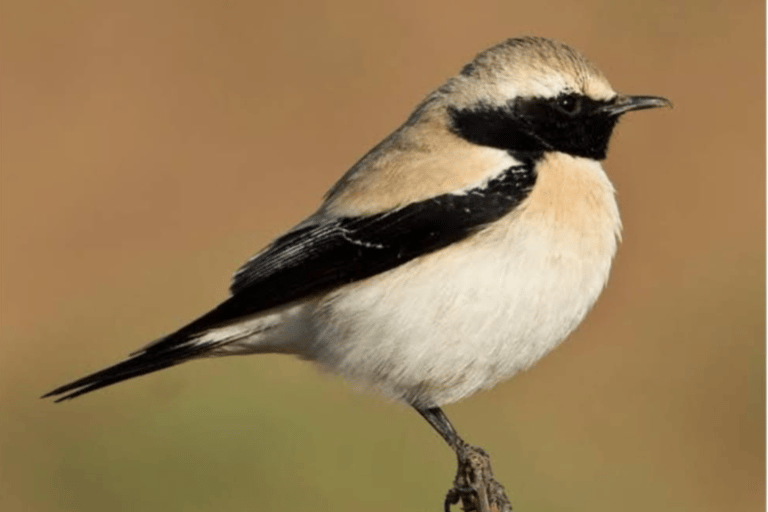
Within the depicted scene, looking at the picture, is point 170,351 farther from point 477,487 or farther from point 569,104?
point 569,104

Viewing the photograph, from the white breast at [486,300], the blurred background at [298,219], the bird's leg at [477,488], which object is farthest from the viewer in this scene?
the blurred background at [298,219]

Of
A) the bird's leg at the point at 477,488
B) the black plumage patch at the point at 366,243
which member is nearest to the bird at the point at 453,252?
the black plumage patch at the point at 366,243

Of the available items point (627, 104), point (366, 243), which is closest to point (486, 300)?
point (366, 243)

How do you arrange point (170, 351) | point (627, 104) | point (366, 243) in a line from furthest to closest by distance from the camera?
point (627, 104) < point (170, 351) < point (366, 243)

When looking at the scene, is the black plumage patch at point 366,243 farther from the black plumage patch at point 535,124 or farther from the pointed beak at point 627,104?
the pointed beak at point 627,104

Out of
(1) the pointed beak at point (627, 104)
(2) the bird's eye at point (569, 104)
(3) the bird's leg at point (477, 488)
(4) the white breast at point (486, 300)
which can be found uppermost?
(2) the bird's eye at point (569, 104)

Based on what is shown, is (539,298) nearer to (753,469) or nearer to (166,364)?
(166,364)

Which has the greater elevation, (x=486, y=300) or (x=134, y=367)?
(x=134, y=367)

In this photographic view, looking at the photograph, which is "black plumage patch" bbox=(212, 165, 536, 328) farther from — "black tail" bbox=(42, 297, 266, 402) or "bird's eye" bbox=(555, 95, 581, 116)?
"bird's eye" bbox=(555, 95, 581, 116)
